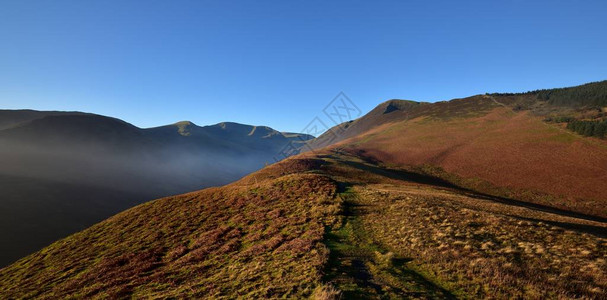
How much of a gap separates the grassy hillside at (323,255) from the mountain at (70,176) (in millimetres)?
51836

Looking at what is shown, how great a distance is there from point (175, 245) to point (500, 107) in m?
142

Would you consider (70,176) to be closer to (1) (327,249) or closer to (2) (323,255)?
(1) (327,249)

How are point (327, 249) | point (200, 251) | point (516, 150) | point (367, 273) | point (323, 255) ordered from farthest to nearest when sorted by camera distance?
1. point (516, 150)
2. point (200, 251)
3. point (327, 249)
4. point (323, 255)
5. point (367, 273)

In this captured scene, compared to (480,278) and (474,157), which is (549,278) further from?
(474,157)

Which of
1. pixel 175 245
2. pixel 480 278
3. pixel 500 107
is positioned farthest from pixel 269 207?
pixel 500 107

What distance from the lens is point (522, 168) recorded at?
5412 cm

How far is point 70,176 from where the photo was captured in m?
108

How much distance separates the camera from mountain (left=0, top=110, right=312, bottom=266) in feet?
218

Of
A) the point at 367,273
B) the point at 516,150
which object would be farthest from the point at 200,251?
the point at 516,150

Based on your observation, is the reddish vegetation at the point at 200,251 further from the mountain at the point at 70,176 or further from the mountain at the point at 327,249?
the mountain at the point at 70,176

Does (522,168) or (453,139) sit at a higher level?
(453,139)

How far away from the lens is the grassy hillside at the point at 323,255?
31.3 ft

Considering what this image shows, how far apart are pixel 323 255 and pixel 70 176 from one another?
146 m

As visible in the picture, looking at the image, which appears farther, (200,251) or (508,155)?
(508,155)
